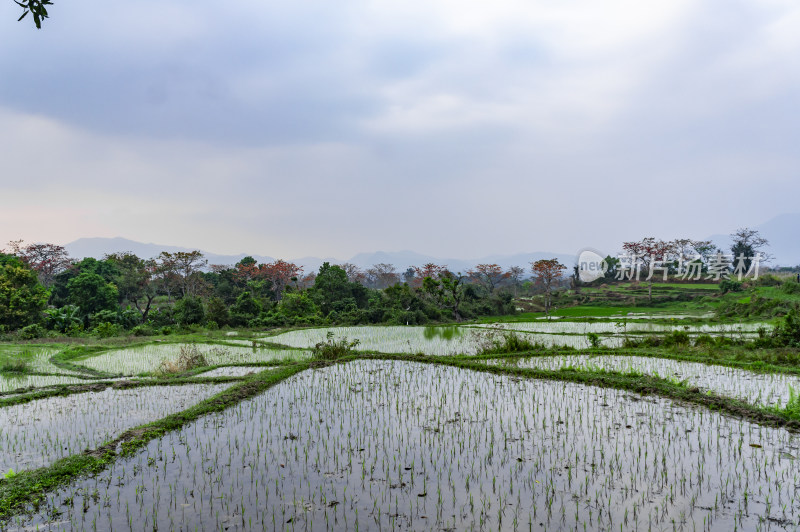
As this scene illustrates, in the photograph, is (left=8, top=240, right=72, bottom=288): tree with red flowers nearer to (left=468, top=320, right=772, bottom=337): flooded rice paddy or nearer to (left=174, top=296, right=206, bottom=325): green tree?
(left=174, top=296, right=206, bottom=325): green tree

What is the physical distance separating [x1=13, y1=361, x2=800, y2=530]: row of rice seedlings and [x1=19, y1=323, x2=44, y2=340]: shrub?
57.5 ft

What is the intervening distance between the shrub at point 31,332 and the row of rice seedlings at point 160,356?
6.75 metres

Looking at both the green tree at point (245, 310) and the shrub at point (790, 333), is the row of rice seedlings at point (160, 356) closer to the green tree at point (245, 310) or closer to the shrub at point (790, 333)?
the green tree at point (245, 310)

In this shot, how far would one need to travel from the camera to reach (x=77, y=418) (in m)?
7.34

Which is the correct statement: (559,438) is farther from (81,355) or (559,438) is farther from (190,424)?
(81,355)

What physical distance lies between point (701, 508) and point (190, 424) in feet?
21.0

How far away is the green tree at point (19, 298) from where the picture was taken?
20281mm

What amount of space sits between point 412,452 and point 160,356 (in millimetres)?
11737

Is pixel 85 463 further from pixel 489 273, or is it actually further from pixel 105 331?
pixel 489 273

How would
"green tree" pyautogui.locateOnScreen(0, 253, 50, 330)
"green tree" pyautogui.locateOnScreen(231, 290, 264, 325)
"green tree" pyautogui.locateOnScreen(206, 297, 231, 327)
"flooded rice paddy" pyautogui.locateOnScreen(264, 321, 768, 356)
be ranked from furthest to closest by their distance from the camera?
"green tree" pyautogui.locateOnScreen(231, 290, 264, 325)
"green tree" pyautogui.locateOnScreen(206, 297, 231, 327)
"green tree" pyautogui.locateOnScreen(0, 253, 50, 330)
"flooded rice paddy" pyautogui.locateOnScreen(264, 321, 768, 356)

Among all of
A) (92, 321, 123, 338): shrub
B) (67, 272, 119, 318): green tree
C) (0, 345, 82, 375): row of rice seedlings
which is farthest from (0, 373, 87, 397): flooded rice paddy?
(67, 272, 119, 318): green tree

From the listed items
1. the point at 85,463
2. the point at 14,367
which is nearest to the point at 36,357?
the point at 14,367

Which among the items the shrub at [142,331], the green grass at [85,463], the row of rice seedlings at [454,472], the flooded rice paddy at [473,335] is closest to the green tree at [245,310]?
the shrub at [142,331]

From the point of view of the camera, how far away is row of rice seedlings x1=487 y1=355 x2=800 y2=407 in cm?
779
